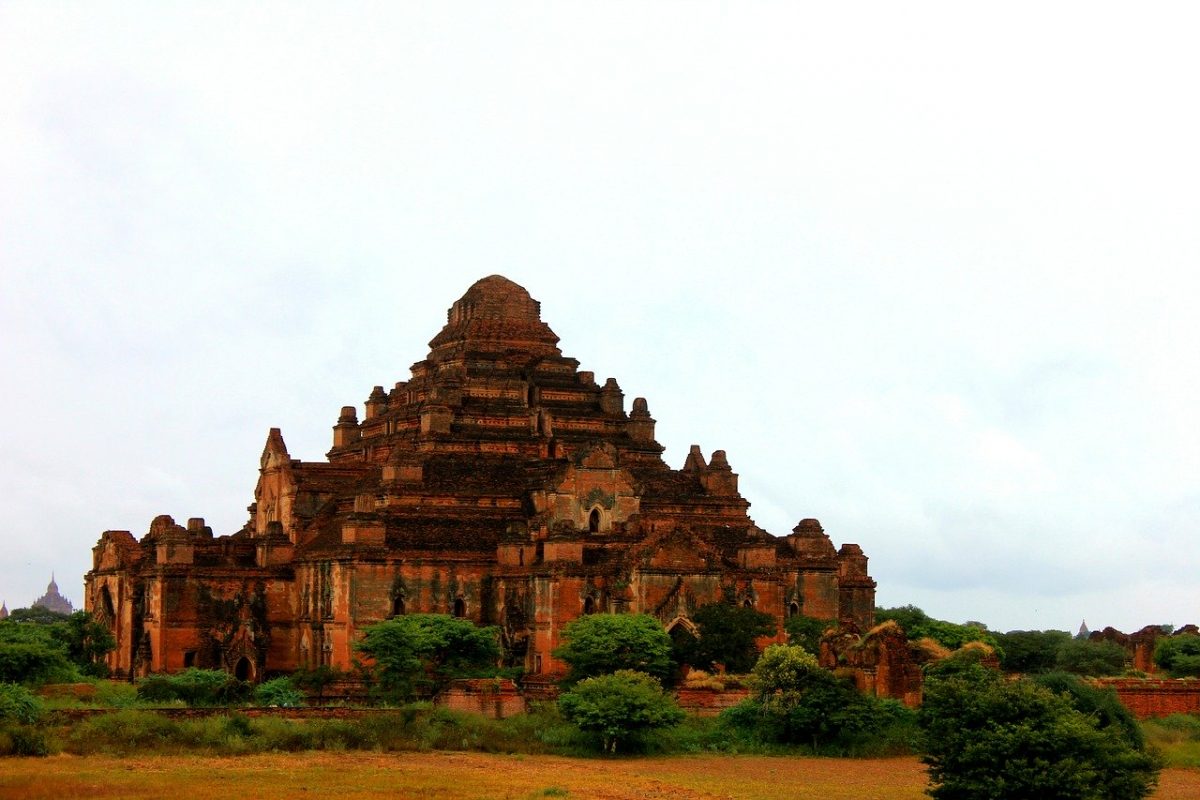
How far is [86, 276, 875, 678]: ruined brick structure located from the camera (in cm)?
7819

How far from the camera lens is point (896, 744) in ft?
223

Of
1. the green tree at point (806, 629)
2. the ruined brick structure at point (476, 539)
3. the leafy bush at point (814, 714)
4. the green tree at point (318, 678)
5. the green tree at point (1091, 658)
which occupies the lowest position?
the leafy bush at point (814, 714)

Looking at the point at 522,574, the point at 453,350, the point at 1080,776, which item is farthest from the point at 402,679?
the point at 1080,776

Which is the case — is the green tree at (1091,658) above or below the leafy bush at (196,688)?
above

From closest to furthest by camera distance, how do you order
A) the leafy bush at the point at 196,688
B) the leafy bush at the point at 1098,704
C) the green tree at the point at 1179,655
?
the leafy bush at the point at 1098,704, the leafy bush at the point at 196,688, the green tree at the point at 1179,655

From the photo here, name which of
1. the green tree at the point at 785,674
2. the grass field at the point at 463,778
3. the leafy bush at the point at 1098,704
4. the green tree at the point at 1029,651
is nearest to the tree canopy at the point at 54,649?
the grass field at the point at 463,778

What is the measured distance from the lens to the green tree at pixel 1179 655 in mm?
91812

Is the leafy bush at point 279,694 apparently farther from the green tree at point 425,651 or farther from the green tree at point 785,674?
the green tree at point 785,674

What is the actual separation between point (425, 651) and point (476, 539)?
6.85 metres

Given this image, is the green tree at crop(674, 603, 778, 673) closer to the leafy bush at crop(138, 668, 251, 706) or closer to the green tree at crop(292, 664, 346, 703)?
the green tree at crop(292, 664, 346, 703)

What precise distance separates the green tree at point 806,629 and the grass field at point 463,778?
12088mm

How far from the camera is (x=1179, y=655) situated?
9406 centimetres

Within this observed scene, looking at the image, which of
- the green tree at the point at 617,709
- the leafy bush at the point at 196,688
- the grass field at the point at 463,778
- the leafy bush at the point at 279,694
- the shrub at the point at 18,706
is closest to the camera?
the grass field at the point at 463,778

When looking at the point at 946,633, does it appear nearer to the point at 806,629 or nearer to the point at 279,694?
the point at 806,629
